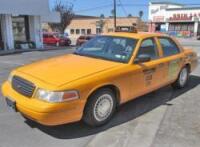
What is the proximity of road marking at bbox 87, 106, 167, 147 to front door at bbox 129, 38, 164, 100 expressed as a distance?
59 centimetres

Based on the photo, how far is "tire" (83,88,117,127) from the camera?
4262 mm

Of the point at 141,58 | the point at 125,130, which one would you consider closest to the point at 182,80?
the point at 141,58

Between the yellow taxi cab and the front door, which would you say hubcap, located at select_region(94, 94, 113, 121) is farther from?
the front door

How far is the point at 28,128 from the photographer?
441 centimetres

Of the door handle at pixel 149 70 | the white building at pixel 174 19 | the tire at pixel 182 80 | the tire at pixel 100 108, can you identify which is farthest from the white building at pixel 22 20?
the white building at pixel 174 19

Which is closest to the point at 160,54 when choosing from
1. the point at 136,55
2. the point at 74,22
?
the point at 136,55

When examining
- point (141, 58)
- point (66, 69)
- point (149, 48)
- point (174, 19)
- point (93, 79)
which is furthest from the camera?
point (174, 19)

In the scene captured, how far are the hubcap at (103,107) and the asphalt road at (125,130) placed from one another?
0.19 metres

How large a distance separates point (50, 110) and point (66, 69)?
2.90 feet

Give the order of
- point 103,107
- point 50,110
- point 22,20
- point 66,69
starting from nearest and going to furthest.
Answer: point 50,110, point 66,69, point 103,107, point 22,20

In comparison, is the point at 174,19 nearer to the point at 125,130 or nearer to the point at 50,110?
the point at 125,130

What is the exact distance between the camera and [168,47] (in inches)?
246

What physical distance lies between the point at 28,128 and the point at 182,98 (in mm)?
3636

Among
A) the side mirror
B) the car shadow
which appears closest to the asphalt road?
the car shadow
